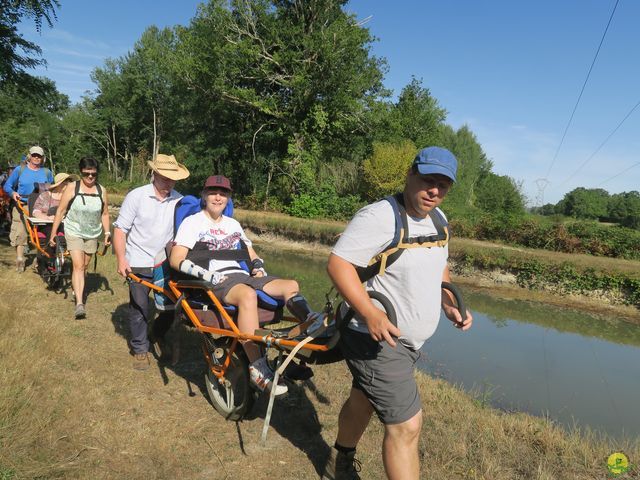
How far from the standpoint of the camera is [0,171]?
42.7ft

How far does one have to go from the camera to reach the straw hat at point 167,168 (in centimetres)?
469

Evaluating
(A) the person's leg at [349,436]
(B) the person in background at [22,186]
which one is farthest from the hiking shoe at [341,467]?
(B) the person in background at [22,186]

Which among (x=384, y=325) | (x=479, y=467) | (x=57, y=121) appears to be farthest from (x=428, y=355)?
(x=57, y=121)

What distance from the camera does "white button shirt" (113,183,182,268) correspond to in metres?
4.78

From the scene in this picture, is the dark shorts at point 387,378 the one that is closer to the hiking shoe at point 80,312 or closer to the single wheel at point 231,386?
the single wheel at point 231,386

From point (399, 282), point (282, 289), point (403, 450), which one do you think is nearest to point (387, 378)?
point (403, 450)

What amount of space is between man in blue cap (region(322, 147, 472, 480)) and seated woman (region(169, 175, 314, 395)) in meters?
1.04

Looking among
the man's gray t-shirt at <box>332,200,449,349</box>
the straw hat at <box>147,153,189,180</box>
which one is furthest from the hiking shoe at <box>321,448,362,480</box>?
the straw hat at <box>147,153,189,180</box>

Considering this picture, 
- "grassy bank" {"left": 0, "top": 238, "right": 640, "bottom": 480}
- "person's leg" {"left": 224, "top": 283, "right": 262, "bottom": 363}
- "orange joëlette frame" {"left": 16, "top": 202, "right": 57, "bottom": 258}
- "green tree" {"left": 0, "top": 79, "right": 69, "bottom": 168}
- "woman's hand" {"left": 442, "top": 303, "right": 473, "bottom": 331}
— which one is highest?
"green tree" {"left": 0, "top": 79, "right": 69, "bottom": 168}

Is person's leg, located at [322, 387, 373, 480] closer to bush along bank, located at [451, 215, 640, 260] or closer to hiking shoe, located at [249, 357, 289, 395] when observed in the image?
hiking shoe, located at [249, 357, 289, 395]

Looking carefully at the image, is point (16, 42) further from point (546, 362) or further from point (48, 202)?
point (546, 362)

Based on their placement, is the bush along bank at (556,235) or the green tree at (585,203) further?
the green tree at (585,203)

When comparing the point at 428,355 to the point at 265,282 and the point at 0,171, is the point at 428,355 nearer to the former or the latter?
the point at 265,282

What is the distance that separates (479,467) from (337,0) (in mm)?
30283
